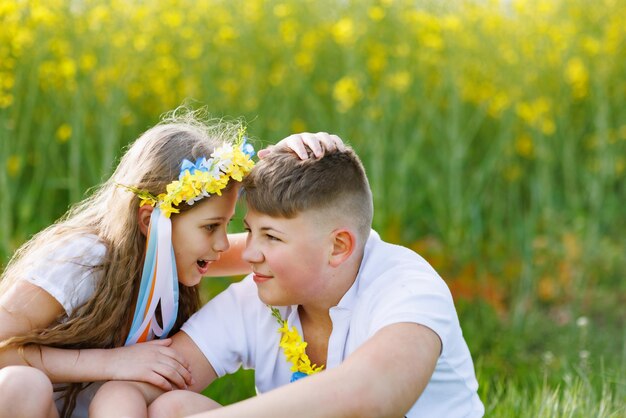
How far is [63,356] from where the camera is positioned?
247 cm

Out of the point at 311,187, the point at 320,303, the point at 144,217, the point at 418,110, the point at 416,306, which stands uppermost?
the point at 311,187

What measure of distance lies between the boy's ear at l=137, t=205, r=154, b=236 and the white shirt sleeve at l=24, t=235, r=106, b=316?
0.12 meters

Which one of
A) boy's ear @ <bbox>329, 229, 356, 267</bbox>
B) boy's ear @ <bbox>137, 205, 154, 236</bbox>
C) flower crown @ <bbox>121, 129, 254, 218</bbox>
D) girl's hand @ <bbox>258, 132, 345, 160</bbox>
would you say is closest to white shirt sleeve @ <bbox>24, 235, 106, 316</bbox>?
boy's ear @ <bbox>137, 205, 154, 236</bbox>

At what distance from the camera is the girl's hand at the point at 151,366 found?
243 cm

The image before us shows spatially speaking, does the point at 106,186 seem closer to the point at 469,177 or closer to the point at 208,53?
the point at 208,53

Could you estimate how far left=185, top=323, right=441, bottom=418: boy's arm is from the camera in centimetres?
201

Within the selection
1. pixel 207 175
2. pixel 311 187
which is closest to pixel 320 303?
pixel 311 187

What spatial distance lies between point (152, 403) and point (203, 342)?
0.90 ft

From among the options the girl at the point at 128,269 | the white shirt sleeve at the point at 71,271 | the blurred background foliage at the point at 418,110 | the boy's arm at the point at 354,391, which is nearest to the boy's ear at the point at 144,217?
the girl at the point at 128,269

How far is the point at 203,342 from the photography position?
2584 millimetres

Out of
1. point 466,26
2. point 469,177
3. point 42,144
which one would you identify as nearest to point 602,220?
point 469,177

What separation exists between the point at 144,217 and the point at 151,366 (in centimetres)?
42

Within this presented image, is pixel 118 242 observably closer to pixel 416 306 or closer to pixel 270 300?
pixel 270 300

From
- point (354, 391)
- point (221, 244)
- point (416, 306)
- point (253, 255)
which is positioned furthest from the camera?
point (221, 244)
